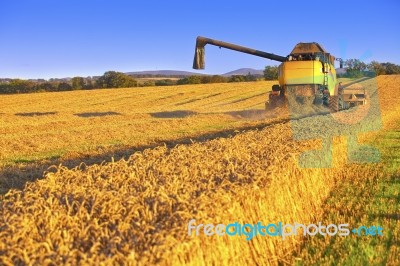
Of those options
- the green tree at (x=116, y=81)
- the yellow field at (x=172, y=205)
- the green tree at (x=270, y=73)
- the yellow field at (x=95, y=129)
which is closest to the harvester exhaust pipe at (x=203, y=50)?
the yellow field at (x=95, y=129)

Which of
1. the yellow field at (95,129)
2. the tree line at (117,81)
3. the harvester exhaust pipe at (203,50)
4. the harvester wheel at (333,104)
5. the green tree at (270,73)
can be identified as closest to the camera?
the yellow field at (95,129)

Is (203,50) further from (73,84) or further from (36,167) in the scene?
(73,84)

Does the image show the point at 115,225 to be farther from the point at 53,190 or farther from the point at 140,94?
the point at 140,94

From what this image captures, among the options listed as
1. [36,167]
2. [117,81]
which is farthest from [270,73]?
[36,167]

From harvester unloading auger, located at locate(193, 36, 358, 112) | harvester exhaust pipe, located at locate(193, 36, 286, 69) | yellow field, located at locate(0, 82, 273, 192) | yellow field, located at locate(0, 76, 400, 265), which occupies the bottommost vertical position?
yellow field, located at locate(0, 82, 273, 192)

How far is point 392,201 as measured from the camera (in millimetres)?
6172

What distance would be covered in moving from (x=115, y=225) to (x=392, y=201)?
428 centimetres

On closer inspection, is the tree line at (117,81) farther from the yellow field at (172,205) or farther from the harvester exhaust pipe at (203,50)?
the yellow field at (172,205)

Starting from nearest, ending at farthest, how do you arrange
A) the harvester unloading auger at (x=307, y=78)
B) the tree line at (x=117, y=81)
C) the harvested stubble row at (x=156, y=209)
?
the harvested stubble row at (x=156, y=209) → the harvester unloading auger at (x=307, y=78) → the tree line at (x=117, y=81)

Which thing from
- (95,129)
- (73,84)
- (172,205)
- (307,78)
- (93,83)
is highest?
(93,83)

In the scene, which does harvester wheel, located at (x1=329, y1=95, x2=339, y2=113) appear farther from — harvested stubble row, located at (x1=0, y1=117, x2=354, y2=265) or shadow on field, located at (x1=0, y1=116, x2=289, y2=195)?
harvested stubble row, located at (x1=0, y1=117, x2=354, y2=265)

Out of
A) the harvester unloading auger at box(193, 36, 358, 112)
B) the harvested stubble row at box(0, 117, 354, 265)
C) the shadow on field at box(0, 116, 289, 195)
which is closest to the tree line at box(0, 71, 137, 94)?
the harvester unloading auger at box(193, 36, 358, 112)

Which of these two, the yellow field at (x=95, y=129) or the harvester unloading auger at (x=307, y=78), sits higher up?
the harvester unloading auger at (x=307, y=78)

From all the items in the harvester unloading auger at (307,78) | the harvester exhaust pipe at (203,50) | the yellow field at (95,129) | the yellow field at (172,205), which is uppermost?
the harvester exhaust pipe at (203,50)
